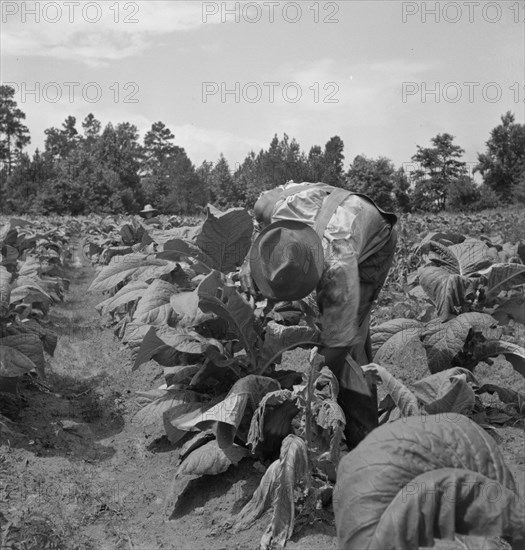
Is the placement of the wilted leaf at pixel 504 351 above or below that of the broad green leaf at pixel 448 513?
below

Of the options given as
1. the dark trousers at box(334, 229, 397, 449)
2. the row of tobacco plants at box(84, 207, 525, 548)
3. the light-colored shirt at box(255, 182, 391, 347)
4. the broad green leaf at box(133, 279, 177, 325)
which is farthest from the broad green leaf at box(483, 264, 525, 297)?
the broad green leaf at box(133, 279, 177, 325)

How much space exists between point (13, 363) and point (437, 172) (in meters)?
54.7

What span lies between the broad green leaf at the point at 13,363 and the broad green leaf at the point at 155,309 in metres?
0.78

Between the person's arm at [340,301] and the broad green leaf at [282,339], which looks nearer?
the person's arm at [340,301]

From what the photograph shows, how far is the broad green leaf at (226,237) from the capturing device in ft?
12.9

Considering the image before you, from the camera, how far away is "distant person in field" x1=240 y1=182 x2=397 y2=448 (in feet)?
10.0

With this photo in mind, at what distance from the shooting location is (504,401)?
4.29 metres

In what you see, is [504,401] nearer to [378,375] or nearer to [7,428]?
[378,375]

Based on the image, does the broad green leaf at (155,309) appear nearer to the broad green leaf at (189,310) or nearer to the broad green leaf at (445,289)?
the broad green leaf at (189,310)

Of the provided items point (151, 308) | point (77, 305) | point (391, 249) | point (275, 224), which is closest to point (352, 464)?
point (275, 224)

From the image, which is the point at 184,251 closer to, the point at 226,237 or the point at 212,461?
the point at 226,237

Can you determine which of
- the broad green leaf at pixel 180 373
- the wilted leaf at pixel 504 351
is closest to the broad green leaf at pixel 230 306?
the broad green leaf at pixel 180 373

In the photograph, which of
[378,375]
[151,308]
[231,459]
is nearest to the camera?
[378,375]

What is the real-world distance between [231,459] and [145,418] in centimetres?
67
